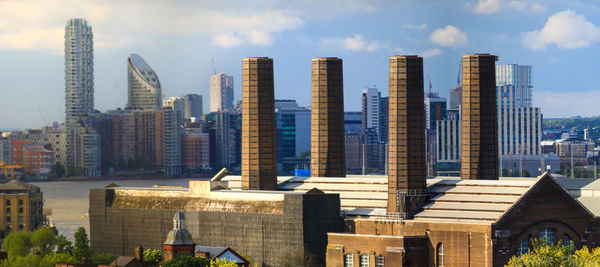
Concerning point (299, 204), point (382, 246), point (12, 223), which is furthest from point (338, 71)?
point (12, 223)

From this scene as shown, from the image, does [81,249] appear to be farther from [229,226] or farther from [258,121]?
[258,121]

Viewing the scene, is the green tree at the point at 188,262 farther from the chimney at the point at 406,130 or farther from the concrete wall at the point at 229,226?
the chimney at the point at 406,130

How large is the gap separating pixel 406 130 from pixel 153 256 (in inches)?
799

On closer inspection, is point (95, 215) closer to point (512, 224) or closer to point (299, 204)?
point (299, 204)

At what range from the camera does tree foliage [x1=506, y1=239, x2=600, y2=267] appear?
74.0 metres

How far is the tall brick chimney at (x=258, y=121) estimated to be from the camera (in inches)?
4149

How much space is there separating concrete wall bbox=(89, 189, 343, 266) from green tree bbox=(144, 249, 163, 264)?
9.57 feet

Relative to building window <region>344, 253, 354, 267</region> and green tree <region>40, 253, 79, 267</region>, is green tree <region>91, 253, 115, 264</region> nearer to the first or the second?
green tree <region>40, 253, 79, 267</region>

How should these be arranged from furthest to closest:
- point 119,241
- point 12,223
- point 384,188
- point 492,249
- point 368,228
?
point 12,223 < point 119,241 < point 384,188 < point 368,228 < point 492,249

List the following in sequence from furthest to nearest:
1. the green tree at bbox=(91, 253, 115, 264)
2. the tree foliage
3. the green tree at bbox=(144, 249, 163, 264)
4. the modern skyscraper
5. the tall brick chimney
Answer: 1. the tall brick chimney
2. the modern skyscraper
3. the green tree at bbox=(91, 253, 115, 264)
4. the green tree at bbox=(144, 249, 163, 264)
5. the tree foliage

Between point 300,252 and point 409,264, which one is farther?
point 300,252

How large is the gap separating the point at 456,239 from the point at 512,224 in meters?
3.64

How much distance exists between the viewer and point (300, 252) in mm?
92688

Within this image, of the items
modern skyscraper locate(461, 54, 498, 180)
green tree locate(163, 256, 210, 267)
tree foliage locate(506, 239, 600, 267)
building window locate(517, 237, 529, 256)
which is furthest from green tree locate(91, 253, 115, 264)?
tree foliage locate(506, 239, 600, 267)
